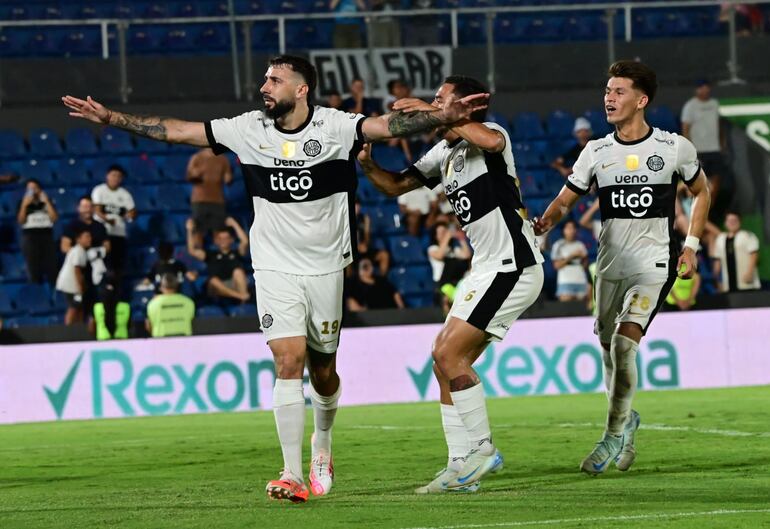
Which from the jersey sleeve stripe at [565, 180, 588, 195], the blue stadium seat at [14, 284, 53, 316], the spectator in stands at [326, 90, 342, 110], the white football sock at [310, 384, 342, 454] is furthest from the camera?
the spectator in stands at [326, 90, 342, 110]

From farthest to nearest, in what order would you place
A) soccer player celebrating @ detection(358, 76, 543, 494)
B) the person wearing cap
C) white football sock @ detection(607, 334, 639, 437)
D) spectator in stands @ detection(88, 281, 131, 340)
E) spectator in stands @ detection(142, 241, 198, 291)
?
1. the person wearing cap
2. spectator in stands @ detection(142, 241, 198, 291)
3. spectator in stands @ detection(88, 281, 131, 340)
4. white football sock @ detection(607, 334, 639, 437)
5. soccer player celebrating @ detection(358, 76, 543, 494)

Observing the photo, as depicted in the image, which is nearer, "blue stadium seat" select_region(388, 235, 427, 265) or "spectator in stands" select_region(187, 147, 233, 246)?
"spectator in stands" select_region(187, 147, 233, 246)

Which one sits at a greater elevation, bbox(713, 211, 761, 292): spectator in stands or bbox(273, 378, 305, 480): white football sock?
bbox(273, 378, 305, 480): white football sock

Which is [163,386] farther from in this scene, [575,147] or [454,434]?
[454,434]

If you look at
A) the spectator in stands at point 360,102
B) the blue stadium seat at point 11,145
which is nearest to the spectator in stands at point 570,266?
the spectator in stands at point 360,102

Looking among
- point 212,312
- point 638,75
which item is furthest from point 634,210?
point 212,312

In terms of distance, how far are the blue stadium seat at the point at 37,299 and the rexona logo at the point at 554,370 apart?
5.09 meters

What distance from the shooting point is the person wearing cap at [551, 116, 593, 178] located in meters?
20.6

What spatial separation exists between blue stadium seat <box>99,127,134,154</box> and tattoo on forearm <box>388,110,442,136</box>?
14054mm

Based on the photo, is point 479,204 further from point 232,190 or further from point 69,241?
point 232,190

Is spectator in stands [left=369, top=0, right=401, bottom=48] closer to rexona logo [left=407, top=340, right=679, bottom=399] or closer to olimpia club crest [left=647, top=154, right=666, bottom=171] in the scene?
rexona logo [left=407, top=340, right=679, bottom=399]

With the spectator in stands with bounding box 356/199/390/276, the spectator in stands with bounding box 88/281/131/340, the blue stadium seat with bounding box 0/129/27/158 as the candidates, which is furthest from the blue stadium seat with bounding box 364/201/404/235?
the blue stadium seat with bounding box 0/129/27/158

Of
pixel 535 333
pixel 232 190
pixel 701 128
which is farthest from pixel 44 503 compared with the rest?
pixel 701 128

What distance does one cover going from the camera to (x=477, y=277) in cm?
860
